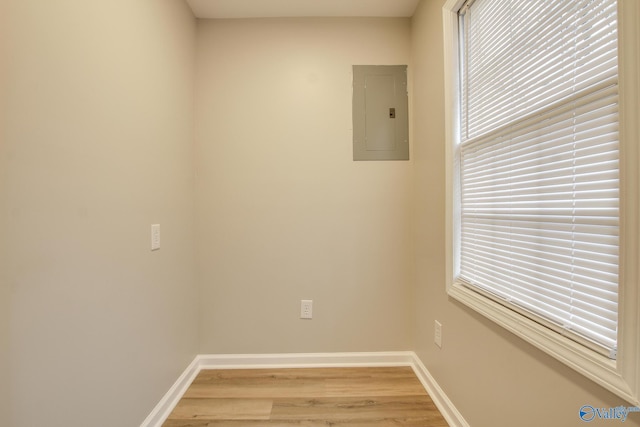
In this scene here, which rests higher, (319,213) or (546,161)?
(546,161)

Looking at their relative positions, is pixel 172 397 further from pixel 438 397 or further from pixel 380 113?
pixel 380 113

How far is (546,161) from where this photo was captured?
2.78ft

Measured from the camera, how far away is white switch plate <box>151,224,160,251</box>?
1.32 m

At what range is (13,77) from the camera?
2.36 ft

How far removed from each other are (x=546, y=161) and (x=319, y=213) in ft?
4.08

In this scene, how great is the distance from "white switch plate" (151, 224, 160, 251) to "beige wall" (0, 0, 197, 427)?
0.11 ft

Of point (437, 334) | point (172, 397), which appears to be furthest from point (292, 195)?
point (172, 397)

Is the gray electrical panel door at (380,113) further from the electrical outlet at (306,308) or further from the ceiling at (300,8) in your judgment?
the electrical outlet at (306,308)

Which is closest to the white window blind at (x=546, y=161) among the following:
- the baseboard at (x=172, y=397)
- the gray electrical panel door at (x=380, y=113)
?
the gray electrical panel door at (x=380, y=113)

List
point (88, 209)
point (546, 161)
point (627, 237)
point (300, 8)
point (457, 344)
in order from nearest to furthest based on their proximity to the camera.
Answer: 1. point (627, 237)
2. point (546, 161)
3. point (88, 209)
4. point (457, 344)
5. point (300, 8)

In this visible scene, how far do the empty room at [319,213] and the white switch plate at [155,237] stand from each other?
2 centimetres

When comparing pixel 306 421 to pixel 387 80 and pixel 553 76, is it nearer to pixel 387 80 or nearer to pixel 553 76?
pixel 553 76

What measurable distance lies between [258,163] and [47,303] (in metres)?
1.26

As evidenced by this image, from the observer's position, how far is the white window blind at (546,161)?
67 centimetres
